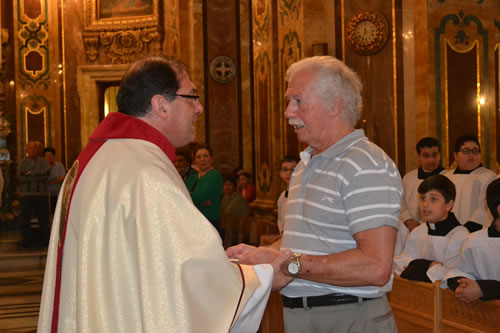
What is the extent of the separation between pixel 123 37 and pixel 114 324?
49.3 feet

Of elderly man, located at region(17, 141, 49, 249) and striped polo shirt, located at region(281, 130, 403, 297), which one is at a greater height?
striped polo shirt, located at region(281, 130, 403, 297)

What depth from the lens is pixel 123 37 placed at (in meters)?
16.5

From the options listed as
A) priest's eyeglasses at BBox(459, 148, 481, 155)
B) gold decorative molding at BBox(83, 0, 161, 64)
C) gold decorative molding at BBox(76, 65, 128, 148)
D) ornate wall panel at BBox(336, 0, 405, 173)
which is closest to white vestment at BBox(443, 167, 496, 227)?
priest's eyeglasses at BBox(459, 148, 481, 155)

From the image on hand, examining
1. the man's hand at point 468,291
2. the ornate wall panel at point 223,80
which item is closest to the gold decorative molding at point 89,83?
the ornate wall panel at point 223,80

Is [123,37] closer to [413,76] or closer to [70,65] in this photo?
[70,65]

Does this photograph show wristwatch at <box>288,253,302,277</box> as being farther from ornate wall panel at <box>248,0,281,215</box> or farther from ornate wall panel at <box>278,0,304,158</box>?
ornate wall panel at <box>248,0,281,215</box>

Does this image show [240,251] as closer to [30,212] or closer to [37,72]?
[30,212]

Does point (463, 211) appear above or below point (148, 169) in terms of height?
below

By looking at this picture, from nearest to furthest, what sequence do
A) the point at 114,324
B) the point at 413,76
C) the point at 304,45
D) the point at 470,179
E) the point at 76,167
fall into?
the point at 114,324
the point at 76,167
the point at 470,179
the point at 413,76
the point at 304,45

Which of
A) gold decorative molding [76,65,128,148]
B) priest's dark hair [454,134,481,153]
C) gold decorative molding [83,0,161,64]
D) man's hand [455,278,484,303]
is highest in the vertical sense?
gold decorative molding [83,0,161,64]

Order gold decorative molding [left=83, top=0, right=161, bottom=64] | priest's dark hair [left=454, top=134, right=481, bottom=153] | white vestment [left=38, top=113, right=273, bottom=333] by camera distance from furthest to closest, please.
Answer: gold decorative molding [left=83, top=0, right=161, bottom=64], priest's dark hair [left=454, top=134, right=481, bottom=153], white vestment [left=38, top=113, right=273, bottom=333]

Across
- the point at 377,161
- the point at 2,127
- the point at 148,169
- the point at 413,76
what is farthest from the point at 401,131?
the point at 2,127

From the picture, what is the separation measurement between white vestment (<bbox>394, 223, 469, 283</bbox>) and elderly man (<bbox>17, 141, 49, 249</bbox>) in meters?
7.74

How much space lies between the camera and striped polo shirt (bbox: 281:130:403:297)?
96.0 inches
